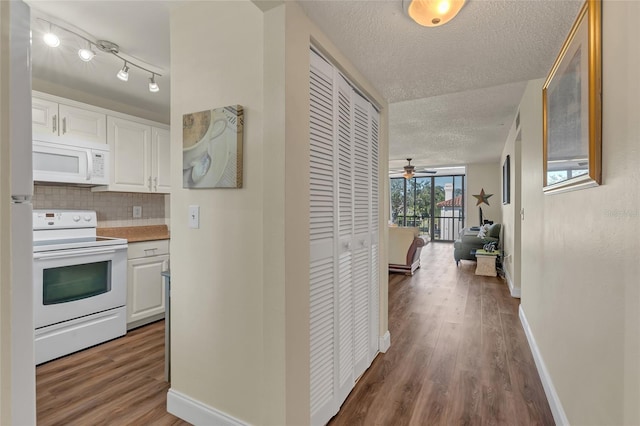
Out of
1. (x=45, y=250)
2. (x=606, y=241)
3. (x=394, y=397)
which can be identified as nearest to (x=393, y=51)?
(x=606, y=241)

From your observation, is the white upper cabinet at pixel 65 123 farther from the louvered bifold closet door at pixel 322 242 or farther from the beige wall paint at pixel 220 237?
the louvered bifold closet door at pixel 322 242

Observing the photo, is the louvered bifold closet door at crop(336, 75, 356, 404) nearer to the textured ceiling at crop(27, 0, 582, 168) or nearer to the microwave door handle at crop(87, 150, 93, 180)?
the textured ceiling at crop(27, 0, 582, 168)

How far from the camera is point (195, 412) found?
1.71 m

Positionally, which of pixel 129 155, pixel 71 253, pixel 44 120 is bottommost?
pixel 71 253

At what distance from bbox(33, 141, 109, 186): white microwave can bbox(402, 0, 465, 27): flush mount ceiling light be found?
2894mm

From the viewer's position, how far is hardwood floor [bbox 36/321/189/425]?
1.80m

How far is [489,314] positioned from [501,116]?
7.73 ft

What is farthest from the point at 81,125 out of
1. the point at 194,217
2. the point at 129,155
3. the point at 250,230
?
the point at 250,230

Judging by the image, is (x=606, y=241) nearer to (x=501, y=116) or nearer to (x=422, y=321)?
(x=422, y=321)

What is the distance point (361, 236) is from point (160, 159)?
257cm

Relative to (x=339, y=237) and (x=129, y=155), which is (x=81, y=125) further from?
(x=339, y=237)

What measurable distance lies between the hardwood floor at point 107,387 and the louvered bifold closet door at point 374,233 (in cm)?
141

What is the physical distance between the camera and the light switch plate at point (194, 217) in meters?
1.69

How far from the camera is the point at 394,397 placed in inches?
78.7
